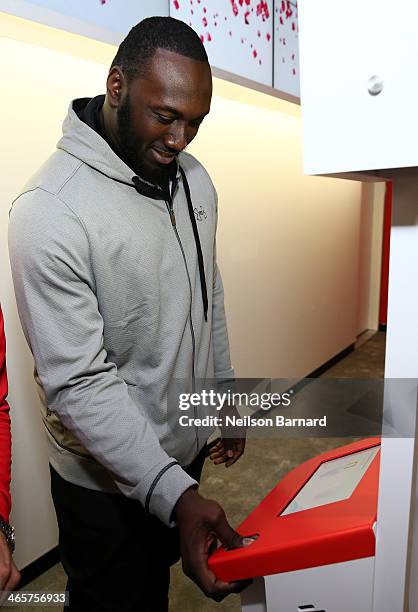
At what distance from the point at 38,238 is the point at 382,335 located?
174 inches

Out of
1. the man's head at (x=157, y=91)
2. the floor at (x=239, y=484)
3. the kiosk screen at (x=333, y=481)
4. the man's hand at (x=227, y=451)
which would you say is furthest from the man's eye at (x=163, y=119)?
the floor at (x=239, y=484)

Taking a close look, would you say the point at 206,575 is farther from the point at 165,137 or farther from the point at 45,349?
the point at 165,137

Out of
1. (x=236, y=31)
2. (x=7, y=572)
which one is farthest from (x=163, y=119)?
(x=236, y=31)

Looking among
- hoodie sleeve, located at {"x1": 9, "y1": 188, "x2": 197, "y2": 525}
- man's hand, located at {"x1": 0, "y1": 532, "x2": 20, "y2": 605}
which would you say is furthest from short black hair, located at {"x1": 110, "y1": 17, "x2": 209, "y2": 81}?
man's hand, located at {"x1": 0, "y1": 532, "x2": 20, "y2": 605}

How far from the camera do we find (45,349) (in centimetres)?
88

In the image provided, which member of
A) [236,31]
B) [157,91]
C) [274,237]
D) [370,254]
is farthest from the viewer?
[370,254]

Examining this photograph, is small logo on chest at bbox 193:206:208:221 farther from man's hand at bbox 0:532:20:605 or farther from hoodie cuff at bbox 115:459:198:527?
man's hand at bbox 0:532:20:605

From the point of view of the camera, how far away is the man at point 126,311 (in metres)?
0.87

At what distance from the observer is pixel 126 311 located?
991mm

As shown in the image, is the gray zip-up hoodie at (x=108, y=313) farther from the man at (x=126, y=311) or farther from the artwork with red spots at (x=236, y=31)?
the artwork with red spots at (x=236, y=31)

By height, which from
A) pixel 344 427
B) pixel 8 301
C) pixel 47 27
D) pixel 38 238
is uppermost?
pixel 47 27

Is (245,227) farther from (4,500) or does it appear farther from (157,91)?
(4,500)

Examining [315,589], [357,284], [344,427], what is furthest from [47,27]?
[357,284]

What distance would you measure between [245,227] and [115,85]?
182cm
